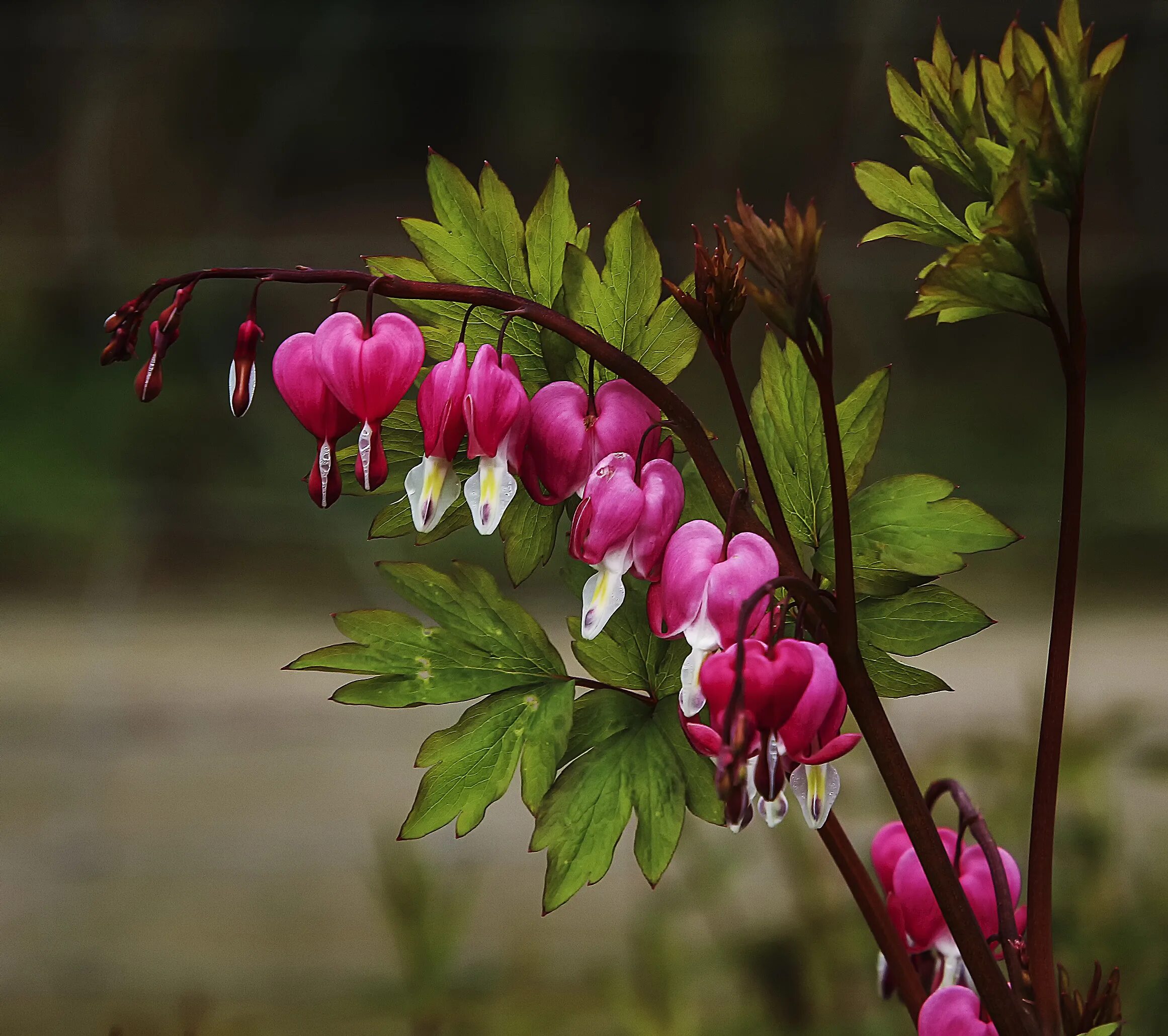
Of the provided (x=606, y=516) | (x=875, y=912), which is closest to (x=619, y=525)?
(x=606, y=516)

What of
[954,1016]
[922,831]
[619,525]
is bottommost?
[954,1016]

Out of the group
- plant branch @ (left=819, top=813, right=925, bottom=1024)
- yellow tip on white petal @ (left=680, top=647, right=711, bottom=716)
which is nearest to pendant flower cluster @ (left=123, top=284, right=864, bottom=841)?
yellow tip on white petal @ (left=680, top=647, right=711, bottom=716)

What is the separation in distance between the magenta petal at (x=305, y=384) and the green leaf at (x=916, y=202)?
0.25 m

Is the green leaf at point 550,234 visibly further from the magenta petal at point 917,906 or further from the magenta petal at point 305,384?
the magenta petal at point 917,906

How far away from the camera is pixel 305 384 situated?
0.43 m

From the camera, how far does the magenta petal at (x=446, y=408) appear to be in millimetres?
424

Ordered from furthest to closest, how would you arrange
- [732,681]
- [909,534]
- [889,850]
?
[889,850] < [909,534] < [732,681]

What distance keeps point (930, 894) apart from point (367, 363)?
13.3 inches

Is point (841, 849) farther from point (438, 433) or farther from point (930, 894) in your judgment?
point (438, 433)

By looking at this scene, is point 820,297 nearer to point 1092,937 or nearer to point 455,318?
point 455,318

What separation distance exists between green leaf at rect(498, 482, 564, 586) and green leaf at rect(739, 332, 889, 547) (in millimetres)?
97

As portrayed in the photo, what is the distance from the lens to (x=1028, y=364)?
3123mm

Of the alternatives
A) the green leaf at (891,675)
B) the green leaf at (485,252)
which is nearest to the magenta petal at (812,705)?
the green leaf at (891,675)

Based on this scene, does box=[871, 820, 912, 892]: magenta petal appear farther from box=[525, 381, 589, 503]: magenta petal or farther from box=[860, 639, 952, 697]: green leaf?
box=[525, 381, 589, 503]: magenta petal
